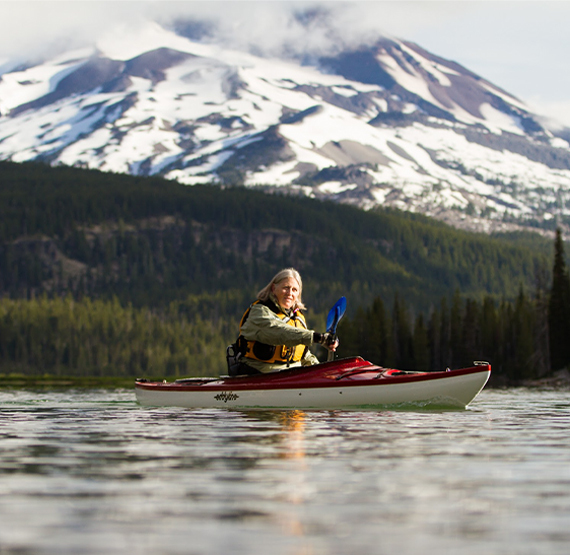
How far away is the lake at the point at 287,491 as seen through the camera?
28.4 ft

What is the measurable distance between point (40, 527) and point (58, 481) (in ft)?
9.00

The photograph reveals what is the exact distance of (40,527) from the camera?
30.4 ft

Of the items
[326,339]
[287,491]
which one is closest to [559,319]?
[326,339]

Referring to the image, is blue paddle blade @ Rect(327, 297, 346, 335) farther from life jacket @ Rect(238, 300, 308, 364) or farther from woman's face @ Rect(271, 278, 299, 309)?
woman's face @ Rect(271, 278, 299, 309)

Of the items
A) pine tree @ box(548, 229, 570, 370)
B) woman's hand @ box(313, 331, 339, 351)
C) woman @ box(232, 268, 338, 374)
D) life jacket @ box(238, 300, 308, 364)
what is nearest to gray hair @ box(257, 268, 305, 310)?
woman @ box(232, 268, 338, 374)

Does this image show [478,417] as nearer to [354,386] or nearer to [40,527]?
[354,386]

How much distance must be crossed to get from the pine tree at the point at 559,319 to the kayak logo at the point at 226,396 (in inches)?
3260

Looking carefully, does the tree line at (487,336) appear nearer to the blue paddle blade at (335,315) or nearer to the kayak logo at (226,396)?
the kayak logo at (226,396)

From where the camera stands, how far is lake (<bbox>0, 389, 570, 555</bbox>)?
28.4 feet

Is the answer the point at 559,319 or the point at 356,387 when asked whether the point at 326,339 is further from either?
the point at 559,319

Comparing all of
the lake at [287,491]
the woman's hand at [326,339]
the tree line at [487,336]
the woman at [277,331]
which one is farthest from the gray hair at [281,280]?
the tree line at [487,336]

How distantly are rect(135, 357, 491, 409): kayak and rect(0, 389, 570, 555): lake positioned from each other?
5821mm

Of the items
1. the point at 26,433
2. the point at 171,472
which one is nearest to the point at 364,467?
the point at 171,472

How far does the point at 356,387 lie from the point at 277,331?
2.44 metres
